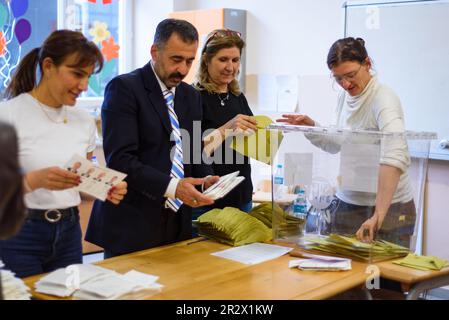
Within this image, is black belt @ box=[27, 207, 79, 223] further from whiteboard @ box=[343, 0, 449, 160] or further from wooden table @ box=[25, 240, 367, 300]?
whiteboard @ box=[343, 0, 449, 160]

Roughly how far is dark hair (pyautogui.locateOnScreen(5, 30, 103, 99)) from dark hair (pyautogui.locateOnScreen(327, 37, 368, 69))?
3.39ft

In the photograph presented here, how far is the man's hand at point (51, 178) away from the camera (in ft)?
6.31

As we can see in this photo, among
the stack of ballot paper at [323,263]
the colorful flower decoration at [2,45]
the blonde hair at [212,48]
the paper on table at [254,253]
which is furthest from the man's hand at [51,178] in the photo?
the colorful flower decoration at [2,45]

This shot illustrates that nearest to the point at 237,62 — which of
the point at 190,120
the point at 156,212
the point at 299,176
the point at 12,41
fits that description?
the point at 190,120

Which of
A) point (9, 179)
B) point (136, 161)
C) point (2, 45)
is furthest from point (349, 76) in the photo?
point (2, 45)

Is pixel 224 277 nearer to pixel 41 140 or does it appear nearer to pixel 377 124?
pixel 41 140

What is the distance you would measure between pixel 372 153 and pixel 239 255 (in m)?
0.64

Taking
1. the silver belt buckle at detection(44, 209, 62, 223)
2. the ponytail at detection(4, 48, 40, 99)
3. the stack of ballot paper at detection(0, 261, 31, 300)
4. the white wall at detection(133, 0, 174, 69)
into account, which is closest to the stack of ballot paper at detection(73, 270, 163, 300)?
the stack of ballot paper at detection(0, 261, 31, 300)

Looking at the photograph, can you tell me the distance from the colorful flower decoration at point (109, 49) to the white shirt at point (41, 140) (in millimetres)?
3801

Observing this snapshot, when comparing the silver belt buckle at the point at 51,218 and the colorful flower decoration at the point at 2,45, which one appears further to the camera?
the colorful flower decoration at the point at 2,45

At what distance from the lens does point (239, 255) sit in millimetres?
2463

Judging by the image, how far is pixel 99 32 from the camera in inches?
231

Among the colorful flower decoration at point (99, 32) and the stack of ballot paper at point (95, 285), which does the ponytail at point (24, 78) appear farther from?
the colorful flower decoration at point (99, 32)

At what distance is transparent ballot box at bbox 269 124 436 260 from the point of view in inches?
97.7
